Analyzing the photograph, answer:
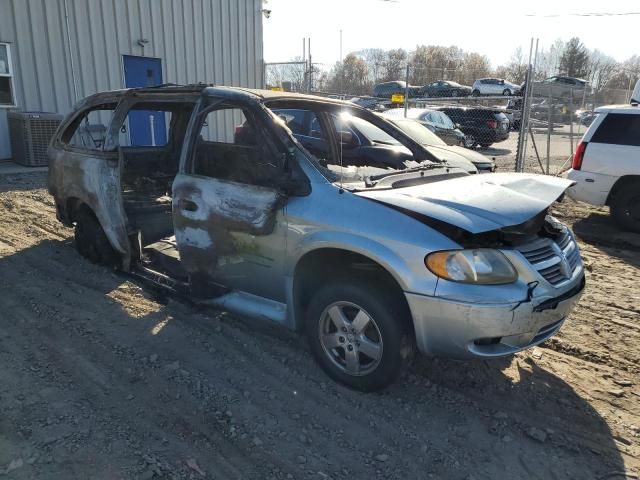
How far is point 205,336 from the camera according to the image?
3705 millimetres

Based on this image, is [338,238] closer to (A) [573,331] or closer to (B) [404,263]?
(B) [404,263]

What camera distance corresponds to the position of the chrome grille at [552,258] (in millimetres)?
2814

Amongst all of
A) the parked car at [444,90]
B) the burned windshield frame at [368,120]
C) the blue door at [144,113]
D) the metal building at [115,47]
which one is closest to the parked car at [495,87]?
the parked car at [444,90]

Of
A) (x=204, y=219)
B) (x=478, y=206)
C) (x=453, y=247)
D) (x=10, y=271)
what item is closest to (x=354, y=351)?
(x=453, y=247)

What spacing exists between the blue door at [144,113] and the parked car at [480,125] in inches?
427

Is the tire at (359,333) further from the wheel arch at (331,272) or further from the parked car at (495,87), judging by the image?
the parked car at (495,87)

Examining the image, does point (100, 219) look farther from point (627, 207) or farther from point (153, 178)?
point (627, 207)

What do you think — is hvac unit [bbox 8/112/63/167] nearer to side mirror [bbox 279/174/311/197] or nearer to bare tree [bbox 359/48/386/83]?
side mirror [bbox 279/174/311/197]

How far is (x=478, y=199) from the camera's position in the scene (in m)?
2.94

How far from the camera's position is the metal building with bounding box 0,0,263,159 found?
10.5 meters

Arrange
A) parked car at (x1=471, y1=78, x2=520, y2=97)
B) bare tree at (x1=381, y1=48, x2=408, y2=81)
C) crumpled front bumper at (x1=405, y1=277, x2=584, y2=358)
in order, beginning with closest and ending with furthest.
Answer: crumpled front bumper at (x1=405, y1=277, x2=584, y2=358) < parked car at (x1=471, y1=78, x2=520, y2=97) < bare tree at (x1=381, y1=48, x2=408, y2=81)

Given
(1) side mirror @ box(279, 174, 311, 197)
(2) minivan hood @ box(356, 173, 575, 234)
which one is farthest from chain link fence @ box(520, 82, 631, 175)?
(1) side mirror @ box(279, 174, 311, 197)

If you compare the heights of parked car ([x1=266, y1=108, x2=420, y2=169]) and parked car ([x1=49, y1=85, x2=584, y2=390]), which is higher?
parked car ([x1=266, y1=108, x2=420, y2=169])

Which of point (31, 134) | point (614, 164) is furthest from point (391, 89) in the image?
point (614, 164)
